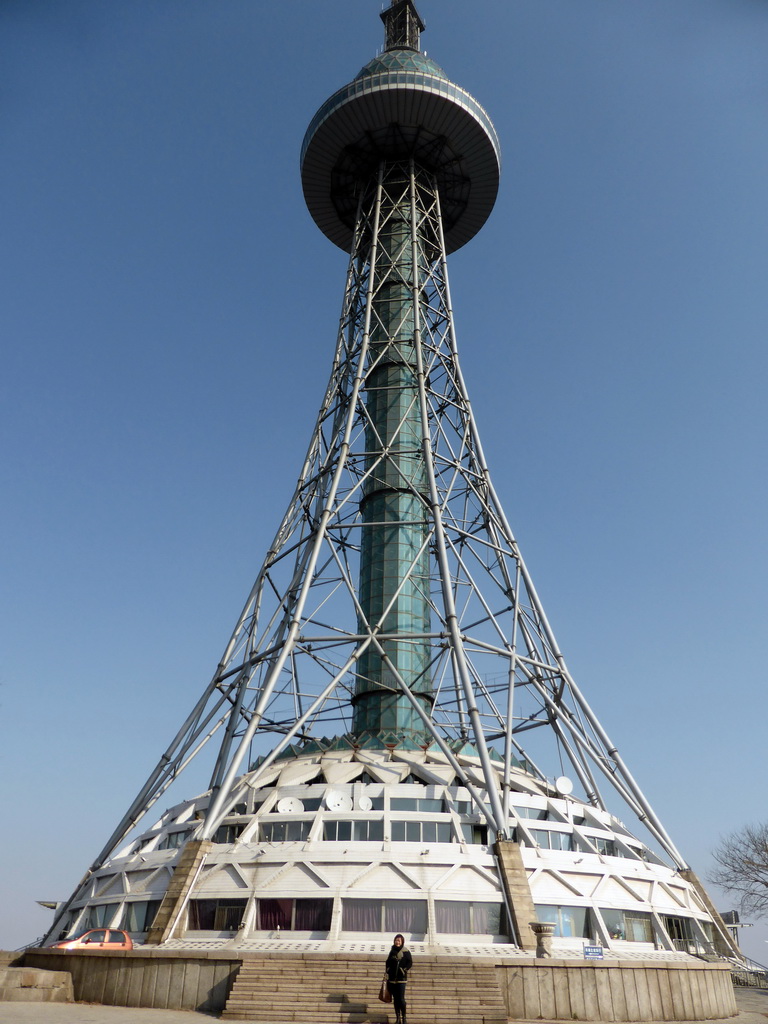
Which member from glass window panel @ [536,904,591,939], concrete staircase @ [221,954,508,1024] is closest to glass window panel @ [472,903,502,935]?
glass window panel @ [536,904,591,939]

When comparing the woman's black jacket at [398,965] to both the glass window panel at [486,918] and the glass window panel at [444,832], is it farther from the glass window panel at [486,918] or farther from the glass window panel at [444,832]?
the glass window panel at [444,832]

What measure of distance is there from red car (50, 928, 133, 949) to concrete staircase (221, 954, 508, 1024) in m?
6.55

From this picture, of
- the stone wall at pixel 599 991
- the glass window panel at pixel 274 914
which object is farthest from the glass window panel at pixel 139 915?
the stone wall at pixel 599 991

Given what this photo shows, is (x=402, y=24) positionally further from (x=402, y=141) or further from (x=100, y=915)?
(x=100, y=915)

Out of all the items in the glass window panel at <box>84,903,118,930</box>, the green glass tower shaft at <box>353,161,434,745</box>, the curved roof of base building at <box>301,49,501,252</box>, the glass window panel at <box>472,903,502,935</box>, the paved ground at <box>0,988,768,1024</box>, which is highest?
the curved roof of base building at <box>301,49,501,252</box>

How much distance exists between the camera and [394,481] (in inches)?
1722

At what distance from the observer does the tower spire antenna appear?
58.1m

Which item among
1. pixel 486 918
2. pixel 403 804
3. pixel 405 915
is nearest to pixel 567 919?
pixel 486 918

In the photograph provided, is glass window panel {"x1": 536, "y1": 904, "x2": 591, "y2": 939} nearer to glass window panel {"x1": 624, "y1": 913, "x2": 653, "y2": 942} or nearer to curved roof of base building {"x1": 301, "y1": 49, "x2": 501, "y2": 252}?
glass window panel {"x1": 624, "y1": 913, "x2": 653, "y2": 942}

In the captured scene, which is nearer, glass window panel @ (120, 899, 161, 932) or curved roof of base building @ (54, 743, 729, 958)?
curved roof of base building @ (54, 743, 729, 958)

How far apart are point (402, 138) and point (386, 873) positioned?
1741 inches

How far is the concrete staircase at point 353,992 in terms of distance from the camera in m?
19.6

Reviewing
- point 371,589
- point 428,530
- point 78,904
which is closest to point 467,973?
point 78,904

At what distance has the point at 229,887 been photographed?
1037 inches
